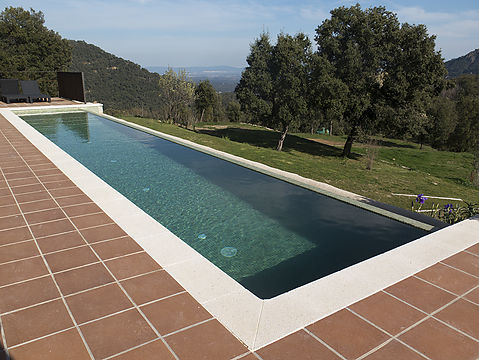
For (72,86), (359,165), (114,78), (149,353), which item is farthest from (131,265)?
(114,78)

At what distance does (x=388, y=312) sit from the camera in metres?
2.33

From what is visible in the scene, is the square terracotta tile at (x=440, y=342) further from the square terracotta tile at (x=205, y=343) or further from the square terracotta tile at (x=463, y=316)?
the square terracotta tile at (x=205, y=343)

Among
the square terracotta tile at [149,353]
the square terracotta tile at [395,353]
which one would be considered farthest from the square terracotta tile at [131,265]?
the square terracotta tile at [395,353]

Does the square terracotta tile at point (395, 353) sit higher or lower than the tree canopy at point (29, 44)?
lower

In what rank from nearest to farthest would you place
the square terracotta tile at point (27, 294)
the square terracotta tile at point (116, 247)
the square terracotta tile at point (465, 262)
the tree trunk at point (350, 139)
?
the square terracotta tile at point (27, 294), the square terracotta tile at point (465, 262), the square terracotta tile at point (116, 247), the tree trunk at point (350, 139)

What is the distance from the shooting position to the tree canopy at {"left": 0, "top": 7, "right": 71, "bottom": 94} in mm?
25328

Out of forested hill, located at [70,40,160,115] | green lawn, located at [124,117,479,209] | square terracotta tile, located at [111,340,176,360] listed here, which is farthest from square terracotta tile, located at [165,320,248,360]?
forested hill, located at [70,40,160,115]

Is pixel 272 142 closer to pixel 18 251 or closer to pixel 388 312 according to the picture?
pixel 18 251

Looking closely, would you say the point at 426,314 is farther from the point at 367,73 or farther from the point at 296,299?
the point at 367,73

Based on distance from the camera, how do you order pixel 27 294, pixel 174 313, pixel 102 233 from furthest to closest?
pixel 102 233, pixel 27 294, pixel 174 313

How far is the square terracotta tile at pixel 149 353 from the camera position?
1906 mm

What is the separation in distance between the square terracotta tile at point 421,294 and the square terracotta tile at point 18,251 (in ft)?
10.3

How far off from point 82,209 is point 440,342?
3821 millimetres

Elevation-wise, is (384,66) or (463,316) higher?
(384,66)
